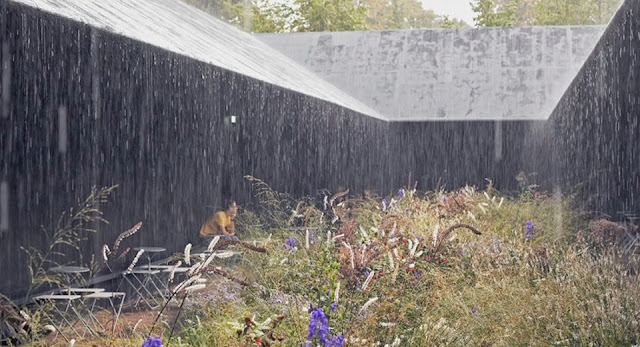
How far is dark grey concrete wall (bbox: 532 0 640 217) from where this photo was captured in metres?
9.71

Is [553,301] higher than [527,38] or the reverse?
→ the reverse

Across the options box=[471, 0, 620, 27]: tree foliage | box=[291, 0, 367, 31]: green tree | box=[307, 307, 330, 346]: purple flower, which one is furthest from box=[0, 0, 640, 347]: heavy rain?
box=[471, 0, 620, 27]: tree foliage

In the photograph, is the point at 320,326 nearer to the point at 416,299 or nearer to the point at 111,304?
the point at 416,299

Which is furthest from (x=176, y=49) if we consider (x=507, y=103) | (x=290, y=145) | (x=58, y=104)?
(x=507, y=103)

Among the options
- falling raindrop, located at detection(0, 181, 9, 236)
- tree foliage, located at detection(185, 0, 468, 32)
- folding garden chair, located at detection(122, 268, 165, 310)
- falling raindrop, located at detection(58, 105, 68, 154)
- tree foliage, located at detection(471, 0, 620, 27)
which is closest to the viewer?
folding garden chair, located at detection(122, 268, 165, 310)

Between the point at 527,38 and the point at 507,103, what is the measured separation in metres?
2.88

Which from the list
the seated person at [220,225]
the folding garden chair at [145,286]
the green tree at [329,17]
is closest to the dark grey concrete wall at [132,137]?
the seated person at [220,225]

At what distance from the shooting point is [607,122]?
12.4 meters

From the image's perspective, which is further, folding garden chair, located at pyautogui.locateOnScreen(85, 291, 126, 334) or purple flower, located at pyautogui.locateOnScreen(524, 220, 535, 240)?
purple flower, located at pyautogui.locateOnScreen(524, 220, 535, 240)

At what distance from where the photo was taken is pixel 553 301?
19.0ft

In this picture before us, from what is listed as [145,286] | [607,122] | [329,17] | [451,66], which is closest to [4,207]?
[145,286]

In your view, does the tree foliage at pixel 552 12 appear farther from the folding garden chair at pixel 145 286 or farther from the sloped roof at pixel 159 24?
the folding garden chair at pixel 145 286

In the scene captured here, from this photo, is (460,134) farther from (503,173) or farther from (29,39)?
(29,39)

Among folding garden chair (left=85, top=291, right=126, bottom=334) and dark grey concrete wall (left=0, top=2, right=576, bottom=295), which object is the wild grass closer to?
folding garden chair (left=85, top=291, right=126, bottom=334)
